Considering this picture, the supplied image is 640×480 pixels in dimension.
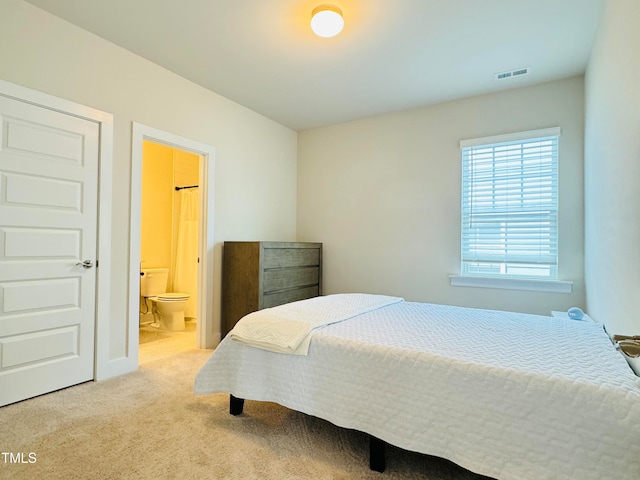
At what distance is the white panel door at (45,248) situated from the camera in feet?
7.34

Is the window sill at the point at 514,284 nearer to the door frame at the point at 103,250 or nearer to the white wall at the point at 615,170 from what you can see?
the white wall at the point at 615,170

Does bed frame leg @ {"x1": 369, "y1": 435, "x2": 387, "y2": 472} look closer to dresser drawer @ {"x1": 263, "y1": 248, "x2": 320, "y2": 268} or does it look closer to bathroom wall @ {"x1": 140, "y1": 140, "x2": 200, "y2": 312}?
dresser drawer @ {"x1": 263, "y1": 248, "x2": 320, "y2": 268}

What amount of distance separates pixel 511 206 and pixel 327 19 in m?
2.45

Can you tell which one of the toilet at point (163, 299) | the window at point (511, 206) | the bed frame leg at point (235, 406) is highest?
the window at point (511, 206)

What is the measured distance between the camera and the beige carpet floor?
1.60m

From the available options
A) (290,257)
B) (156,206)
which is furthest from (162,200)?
(290,257)

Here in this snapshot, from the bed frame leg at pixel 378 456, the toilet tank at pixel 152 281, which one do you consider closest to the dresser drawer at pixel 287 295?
the toilet tank at pixel 152 281

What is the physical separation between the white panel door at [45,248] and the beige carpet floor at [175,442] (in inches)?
9.1

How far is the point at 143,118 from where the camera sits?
2975 millimetres

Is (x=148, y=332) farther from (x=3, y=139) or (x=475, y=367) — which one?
(x=475, y=367)

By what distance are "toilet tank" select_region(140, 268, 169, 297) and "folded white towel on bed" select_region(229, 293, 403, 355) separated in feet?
9.57

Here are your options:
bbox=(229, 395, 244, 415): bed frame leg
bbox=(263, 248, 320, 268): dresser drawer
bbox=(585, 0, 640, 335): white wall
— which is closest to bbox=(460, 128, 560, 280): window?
bbox=(585, 0, 640, 335): white wall

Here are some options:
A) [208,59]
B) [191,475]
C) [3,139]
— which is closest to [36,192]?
[3,139]

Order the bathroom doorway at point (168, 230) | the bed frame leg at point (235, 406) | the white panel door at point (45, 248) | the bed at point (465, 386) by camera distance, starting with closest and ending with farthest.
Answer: the bed at point (465, 386)
the bed frame leg at point (235, 406)
the white panel door at point (45, 248)
the bathroom doorway at point (168, 230)
